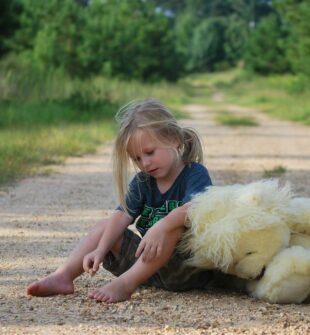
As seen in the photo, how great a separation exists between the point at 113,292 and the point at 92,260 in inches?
7.8

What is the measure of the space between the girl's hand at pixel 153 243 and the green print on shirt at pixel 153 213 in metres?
0.30

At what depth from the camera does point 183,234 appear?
3.80 meters

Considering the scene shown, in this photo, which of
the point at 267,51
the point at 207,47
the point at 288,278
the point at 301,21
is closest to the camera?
the point at 288,278

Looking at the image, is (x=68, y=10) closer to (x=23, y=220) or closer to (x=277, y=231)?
(x=23, y=220)

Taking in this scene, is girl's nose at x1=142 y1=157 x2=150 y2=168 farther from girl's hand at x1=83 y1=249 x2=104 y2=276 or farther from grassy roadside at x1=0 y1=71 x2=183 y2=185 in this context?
grassy roadside at x1=0 y1=71 x2=183 y2=185

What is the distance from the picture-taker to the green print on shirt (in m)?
4.00

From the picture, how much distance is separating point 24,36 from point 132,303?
89.9 ft

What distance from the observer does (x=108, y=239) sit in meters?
3.90

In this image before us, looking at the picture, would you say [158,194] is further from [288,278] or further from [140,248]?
[288,278]

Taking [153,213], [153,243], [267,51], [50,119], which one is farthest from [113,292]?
[267,51]

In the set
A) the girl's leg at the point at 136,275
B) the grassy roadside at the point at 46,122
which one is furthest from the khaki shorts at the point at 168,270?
the grassy roadside at the point at 46,122

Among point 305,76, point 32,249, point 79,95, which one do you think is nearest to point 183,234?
point 32,249

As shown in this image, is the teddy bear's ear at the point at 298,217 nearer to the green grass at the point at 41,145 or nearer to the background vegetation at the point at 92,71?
the green grass at the point at 41,145

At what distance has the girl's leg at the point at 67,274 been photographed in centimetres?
377
